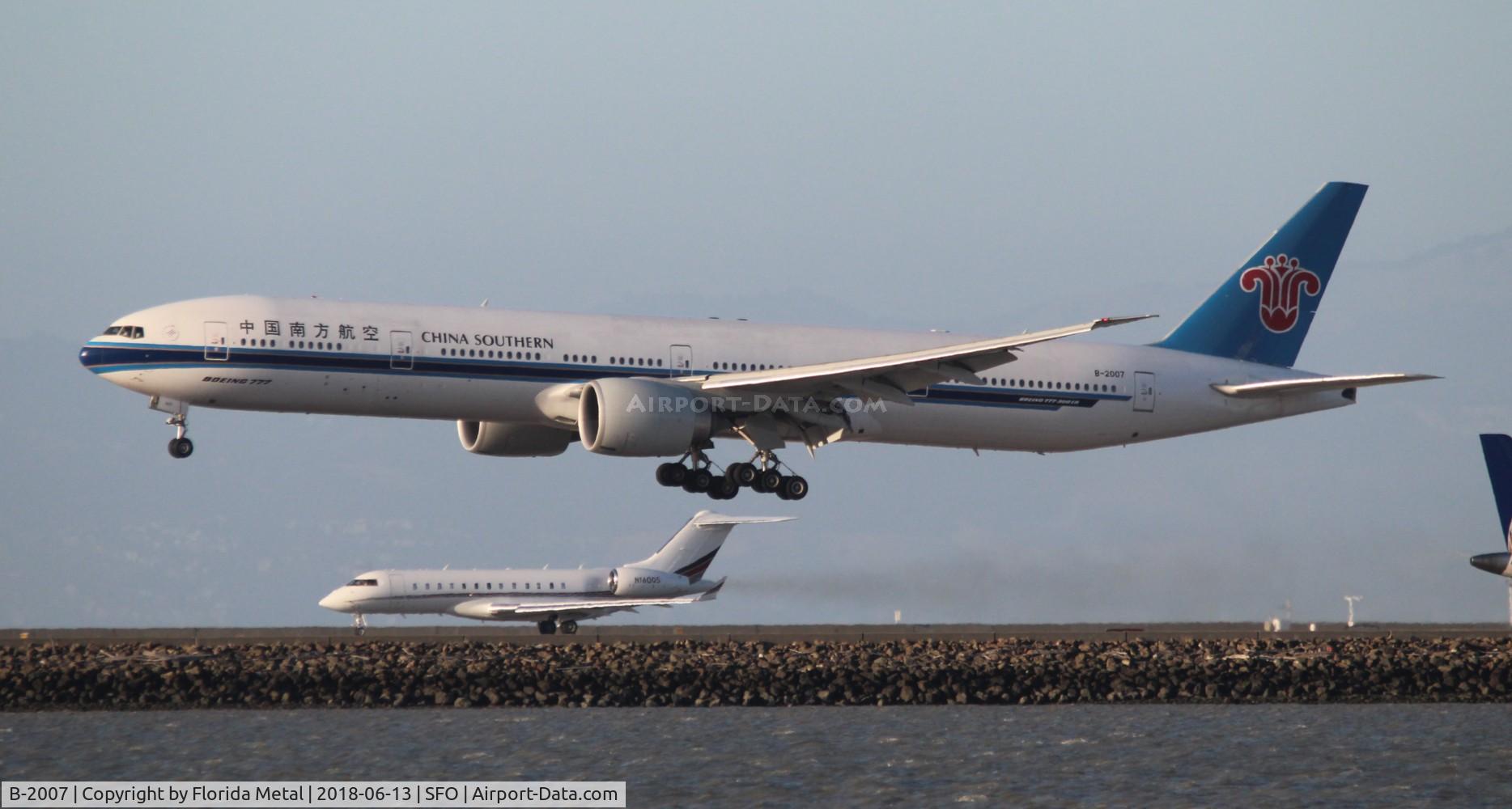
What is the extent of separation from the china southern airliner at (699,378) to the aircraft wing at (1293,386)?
58mm

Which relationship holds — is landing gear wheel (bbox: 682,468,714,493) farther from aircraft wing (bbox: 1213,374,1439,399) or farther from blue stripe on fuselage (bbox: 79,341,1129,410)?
aircraft wing (bbox: 1213,374,1439,399)

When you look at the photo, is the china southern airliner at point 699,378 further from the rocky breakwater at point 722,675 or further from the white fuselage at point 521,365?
the rocky breakwater at point 722,675

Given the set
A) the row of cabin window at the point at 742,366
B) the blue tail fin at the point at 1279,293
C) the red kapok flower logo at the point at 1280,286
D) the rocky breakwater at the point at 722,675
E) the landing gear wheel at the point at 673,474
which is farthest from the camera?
the red kapok flower logo at the point at 1280,286

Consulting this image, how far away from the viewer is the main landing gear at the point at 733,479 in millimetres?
50094

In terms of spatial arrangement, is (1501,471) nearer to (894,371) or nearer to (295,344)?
(894,371)

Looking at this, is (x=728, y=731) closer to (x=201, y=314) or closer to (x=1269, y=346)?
(x=201, y=314)

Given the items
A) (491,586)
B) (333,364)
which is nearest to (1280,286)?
(333,364)

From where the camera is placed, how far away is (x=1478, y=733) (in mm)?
46844

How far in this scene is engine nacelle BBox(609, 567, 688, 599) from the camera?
74188 mm

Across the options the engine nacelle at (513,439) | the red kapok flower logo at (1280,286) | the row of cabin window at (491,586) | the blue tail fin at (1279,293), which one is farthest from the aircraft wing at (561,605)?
the red kapok flower logo at (1280,286)

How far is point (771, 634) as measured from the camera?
55.4 metres

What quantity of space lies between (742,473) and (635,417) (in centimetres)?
496

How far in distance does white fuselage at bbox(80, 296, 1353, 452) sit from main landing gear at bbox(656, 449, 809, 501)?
2216mm

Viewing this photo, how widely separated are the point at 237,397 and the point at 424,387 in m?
3.84
